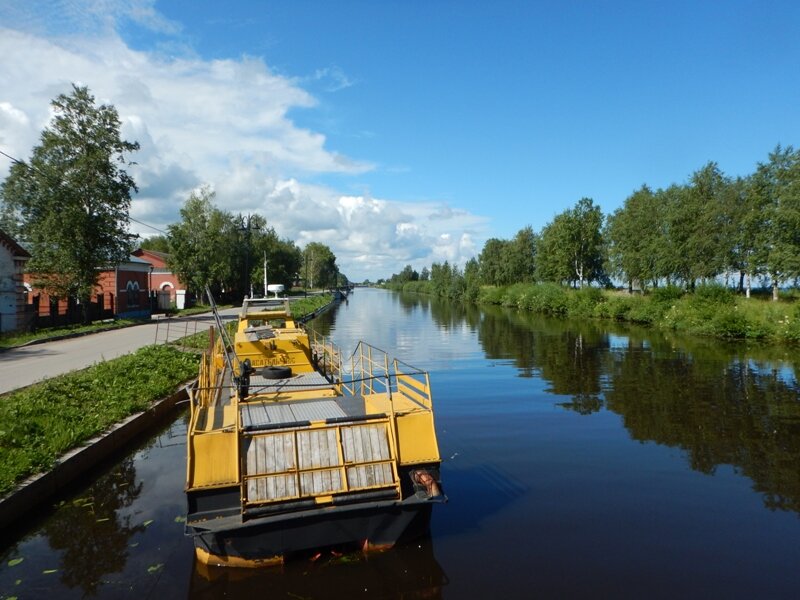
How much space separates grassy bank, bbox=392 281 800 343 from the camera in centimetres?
3216

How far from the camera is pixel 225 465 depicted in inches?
266

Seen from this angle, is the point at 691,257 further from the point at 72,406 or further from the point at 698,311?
the point at 72,406

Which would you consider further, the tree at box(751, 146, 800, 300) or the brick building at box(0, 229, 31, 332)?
the tree at box(751, 146, 800, 300)

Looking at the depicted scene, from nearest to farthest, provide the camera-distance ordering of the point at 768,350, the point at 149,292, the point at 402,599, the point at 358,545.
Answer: the point at 402,599 → the point at 358,545 → the point at 768,350 → the point at 149,292

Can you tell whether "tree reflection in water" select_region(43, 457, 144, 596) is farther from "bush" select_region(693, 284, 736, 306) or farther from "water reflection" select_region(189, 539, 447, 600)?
"bush" select_region(693, 284, 736, 306)

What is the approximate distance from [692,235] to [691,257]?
1.89 meters

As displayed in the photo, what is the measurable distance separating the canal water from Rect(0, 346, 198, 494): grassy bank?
858 millimetres

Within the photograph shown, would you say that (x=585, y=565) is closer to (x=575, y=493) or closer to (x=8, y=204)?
(x=575, y=493)

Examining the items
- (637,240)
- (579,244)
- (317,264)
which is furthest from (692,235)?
(317,264)

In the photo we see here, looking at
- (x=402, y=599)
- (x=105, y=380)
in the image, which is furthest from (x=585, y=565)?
(x=105, y=380)

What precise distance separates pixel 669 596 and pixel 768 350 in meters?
26.8

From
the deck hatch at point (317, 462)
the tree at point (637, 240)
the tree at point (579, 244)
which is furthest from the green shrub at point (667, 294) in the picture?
the deck hatch at point (317, 462)

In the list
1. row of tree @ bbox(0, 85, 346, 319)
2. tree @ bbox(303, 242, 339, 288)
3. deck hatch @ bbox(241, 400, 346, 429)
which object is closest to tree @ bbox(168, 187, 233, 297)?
row of tree @ bbox(0, 85, 346, 319)

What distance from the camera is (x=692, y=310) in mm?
38281
